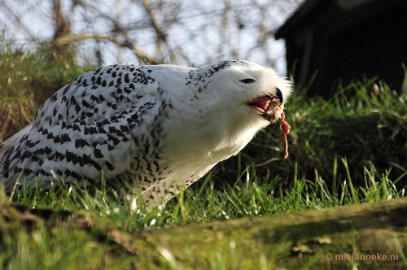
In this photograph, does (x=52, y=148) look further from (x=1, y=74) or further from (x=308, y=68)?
(x=308, y=68)

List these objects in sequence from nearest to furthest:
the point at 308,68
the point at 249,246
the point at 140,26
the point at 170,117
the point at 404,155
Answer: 1. the point at 249,246
2. the point at 170,117
3. the point at 404,155
4. the point at 308,68
5. the point at 140,26

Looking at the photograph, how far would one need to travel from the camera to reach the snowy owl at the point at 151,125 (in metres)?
4.18

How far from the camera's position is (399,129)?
6316 mm

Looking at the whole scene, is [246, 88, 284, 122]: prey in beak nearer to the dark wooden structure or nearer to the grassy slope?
the grassy slope

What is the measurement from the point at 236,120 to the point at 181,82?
413 mm

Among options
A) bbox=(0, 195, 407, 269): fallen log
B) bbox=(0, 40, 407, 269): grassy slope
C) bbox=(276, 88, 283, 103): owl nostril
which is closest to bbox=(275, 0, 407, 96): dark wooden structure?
bbox=(0, 40, 407, 269): grassy slope

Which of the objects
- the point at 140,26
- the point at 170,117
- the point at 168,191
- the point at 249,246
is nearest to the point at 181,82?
the point at 170,117

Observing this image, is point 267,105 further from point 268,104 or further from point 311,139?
point 311,139

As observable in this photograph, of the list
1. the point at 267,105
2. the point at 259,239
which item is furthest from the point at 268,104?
the point at 259,239

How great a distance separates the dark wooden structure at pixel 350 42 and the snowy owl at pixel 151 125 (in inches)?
162

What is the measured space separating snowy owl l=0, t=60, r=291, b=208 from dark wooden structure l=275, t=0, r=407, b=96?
4121mm

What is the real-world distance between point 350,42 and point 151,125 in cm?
537

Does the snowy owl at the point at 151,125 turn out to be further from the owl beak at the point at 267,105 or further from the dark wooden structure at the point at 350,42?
the dark wooden structure at the point at 350,42

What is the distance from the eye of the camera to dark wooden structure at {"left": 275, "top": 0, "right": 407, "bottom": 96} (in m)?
8.41
